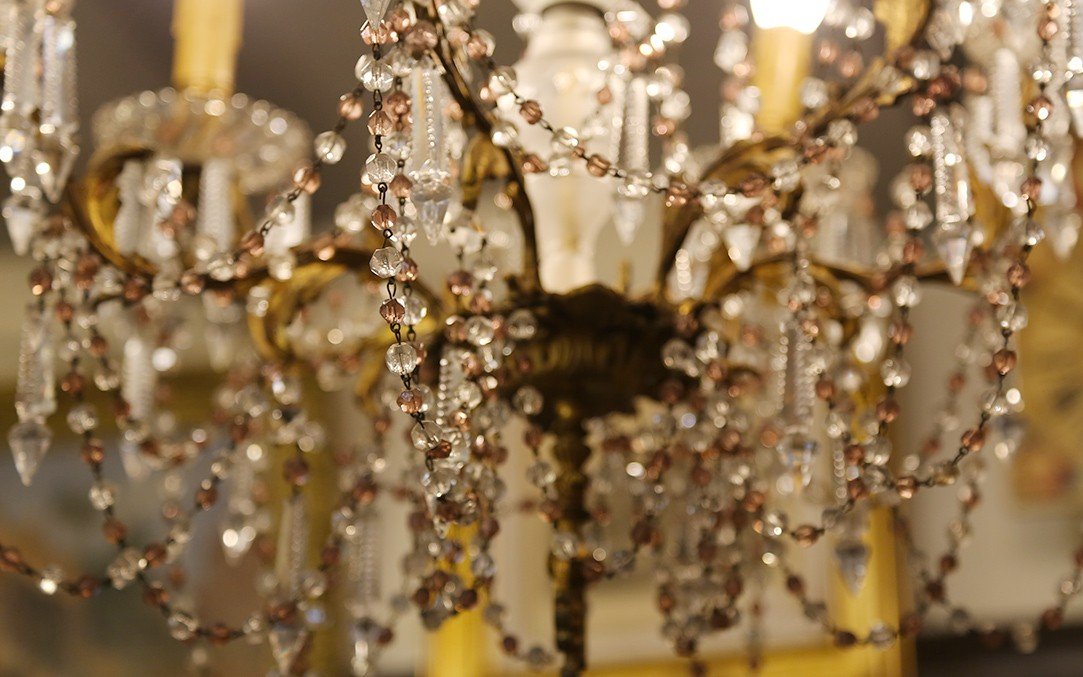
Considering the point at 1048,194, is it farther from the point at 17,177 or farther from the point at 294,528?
the point at 17,177

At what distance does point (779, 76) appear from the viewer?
4.07ft

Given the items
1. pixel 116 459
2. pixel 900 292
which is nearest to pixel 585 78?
pixel 900 292

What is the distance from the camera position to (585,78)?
1085 mm

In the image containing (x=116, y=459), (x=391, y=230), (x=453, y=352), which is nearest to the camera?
(x=391, y=230)

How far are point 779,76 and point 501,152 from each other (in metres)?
0.40

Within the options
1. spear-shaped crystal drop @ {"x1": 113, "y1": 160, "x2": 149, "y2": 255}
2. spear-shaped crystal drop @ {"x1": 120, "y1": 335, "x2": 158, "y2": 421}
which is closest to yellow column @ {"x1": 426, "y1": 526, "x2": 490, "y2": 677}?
spear-shaped crystal drop @ {"x1": 120, "y1": 335, "x2": 158, "y2": 421}

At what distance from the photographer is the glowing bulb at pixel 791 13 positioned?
119 cm

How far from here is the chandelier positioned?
91 cm

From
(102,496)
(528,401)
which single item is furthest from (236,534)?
(528,401)

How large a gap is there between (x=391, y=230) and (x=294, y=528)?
0.48 m

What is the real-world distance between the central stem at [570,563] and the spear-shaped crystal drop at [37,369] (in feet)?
1.32

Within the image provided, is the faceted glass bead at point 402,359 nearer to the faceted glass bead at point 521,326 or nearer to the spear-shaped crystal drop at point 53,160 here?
the faceted glass bead at point 521,326

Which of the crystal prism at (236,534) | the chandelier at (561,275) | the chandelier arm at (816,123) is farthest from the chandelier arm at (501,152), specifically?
the crystal prism at (236,534)

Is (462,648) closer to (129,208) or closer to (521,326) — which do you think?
(129,208)
